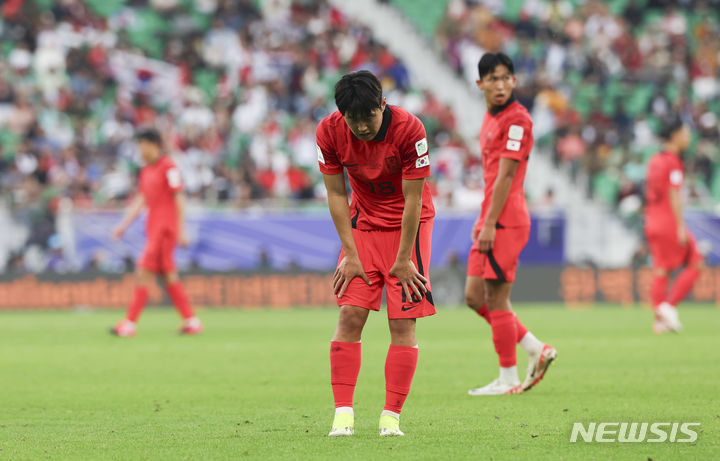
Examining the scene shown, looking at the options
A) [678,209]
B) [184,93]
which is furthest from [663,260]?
[184,93]

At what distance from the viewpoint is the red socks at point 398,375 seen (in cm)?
634

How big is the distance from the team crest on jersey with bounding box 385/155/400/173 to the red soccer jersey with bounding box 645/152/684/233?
8.68m

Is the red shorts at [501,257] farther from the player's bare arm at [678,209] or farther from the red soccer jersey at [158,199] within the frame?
the red soccer jersey at [158,199]

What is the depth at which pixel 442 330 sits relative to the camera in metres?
15.9

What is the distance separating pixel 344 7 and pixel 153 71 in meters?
5.71

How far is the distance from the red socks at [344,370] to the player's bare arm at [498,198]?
2437mm

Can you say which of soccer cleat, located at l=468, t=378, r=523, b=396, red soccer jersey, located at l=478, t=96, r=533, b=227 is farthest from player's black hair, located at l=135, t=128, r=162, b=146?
soccer cleat, located at l=468, t=378, r=523, b=396

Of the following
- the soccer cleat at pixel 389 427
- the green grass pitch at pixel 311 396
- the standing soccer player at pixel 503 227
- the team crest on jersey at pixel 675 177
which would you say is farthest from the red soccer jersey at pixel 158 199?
the soccer cleat at pixel 389 427

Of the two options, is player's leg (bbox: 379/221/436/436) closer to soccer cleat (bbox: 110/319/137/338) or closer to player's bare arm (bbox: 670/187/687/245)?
player's bare arm (bbox: 670/187/687/245)

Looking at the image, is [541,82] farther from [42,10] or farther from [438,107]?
[42,10]

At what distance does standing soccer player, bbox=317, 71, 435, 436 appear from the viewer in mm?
6293

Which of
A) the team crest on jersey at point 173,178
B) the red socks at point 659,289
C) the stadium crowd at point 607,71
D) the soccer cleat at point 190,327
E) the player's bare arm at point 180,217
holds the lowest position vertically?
the soccer cleat at point 190,327

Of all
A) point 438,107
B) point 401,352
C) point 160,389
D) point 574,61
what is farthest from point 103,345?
point 574,61
